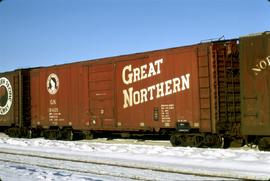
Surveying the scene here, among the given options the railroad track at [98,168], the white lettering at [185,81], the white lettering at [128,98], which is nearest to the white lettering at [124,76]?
the white lettering at [128,98]

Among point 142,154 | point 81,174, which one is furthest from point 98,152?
point 81,174

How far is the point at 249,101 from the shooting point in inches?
608

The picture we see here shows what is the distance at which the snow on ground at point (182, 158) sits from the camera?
10992mm

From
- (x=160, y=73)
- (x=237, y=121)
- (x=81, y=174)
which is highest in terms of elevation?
(x=160, y=73)

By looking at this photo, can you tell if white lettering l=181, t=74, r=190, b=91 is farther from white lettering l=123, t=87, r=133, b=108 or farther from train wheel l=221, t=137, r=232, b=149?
white lettering l=123, t=87, r=133, b=108

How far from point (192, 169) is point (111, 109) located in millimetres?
9319

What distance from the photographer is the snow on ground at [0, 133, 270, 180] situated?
10992mm

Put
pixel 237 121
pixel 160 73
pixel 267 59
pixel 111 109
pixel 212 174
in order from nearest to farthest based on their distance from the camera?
pixel 212 174
pixel 267 59
pixel 237 121
pixel 160 73
pixel 111 109

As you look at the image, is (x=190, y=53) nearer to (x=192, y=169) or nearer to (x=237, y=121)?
(x=237, y=121)

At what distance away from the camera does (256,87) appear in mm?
15250

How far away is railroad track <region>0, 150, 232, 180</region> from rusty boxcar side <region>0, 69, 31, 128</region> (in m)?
9.40

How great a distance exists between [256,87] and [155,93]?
442cm

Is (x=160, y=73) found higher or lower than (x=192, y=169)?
higher

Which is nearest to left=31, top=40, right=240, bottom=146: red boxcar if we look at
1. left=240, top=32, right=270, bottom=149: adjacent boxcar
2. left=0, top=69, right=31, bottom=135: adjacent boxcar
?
left=240, top=32, right=270, bottom=149: adjacent boxcar
